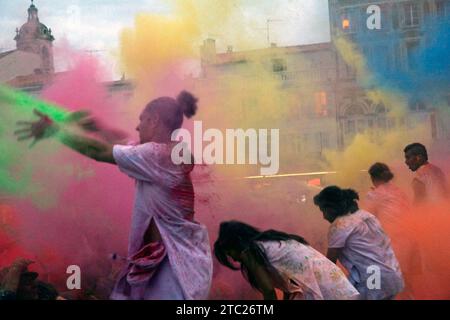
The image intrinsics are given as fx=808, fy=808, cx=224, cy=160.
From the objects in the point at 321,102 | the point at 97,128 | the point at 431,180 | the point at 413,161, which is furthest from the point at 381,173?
the point at 97,128

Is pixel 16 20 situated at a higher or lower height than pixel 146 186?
higher

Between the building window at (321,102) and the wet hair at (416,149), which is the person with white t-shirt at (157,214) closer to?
the building window at (321,102)

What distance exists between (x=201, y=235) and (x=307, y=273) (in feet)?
2.54

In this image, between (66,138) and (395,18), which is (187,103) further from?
(395,18)

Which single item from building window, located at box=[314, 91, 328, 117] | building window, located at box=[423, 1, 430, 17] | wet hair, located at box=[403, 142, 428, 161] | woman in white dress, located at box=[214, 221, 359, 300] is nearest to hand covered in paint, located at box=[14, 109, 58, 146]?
woman in white dress, located at box=[214, 221, 359, 300]

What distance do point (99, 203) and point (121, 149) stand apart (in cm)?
43

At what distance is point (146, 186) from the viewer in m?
5.34

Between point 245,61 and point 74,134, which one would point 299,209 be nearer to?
point 245,61

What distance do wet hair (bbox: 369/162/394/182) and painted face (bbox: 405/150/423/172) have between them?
0.45ft

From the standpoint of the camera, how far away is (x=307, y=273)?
502 centimetres

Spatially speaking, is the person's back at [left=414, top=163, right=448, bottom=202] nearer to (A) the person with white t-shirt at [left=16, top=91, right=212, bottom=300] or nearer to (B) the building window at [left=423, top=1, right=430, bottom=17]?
(B) the building window at [left=423, top=1, right=430, bottom=17]

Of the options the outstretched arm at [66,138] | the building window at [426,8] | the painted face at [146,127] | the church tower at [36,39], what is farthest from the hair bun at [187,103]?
the building window at [426,8]

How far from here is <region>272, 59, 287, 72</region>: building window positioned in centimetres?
552
